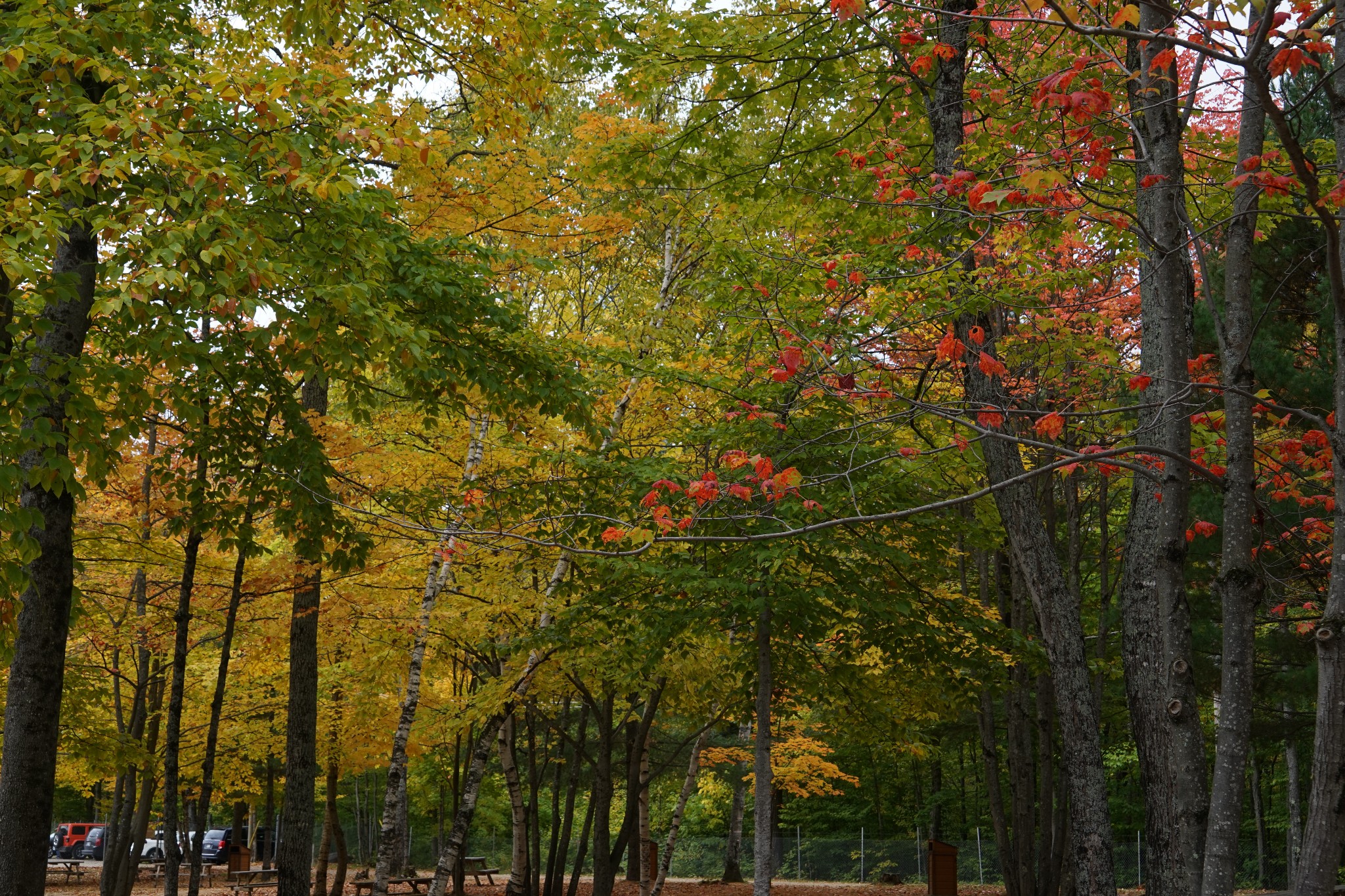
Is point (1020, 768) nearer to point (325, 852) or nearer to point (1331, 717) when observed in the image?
point (1331, 717)

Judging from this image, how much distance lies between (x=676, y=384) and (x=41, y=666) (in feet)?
21.9

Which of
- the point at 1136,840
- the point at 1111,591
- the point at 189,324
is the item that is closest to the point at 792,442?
the point at 189,324

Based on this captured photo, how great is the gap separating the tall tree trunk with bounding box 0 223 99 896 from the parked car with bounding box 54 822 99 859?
3342 centimetres

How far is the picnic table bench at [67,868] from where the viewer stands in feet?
88.3

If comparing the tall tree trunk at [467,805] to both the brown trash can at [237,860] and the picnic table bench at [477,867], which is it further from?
the brown trash can at [237,860]

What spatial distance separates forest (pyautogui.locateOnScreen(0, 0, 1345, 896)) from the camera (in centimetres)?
449

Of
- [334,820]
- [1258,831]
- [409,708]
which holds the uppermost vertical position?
[409,708]

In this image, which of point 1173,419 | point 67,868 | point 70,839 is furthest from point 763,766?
point 70,839

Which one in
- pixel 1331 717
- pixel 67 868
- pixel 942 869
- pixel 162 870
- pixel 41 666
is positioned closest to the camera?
pixel 1331 717

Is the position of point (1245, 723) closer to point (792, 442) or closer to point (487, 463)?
point (792, 442)

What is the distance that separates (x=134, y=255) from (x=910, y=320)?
5565mm

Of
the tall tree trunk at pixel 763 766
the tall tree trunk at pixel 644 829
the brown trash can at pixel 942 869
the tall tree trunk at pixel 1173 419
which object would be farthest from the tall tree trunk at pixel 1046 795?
the tall tree trunk at pixel 1173 419

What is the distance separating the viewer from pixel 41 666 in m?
6.58

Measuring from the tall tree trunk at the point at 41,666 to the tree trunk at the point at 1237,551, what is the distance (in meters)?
6.41
